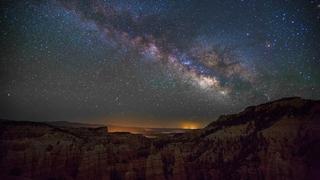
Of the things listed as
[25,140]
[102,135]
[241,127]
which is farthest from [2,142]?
[241,127]

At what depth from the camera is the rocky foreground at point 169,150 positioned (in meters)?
56.7

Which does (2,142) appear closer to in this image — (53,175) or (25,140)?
(25,140)

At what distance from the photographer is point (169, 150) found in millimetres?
65438

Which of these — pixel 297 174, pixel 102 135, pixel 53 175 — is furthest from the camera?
pixel 102 135

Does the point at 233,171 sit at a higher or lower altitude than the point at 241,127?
lower

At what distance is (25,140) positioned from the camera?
2505 inches

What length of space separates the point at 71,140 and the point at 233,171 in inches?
1051

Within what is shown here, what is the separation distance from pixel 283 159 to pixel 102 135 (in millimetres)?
32223

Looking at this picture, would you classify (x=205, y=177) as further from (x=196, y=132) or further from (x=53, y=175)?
(x=53, y=175)

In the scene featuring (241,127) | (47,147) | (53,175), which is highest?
(241,127)

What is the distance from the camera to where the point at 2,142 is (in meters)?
63.6

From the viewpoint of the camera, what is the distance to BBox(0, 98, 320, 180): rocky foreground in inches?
2231

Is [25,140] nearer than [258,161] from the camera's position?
No

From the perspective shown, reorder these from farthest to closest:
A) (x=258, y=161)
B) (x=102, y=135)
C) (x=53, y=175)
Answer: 1. (x=102, y=135)
2. (x=53, y=175)
3. (x=258, y=161)
